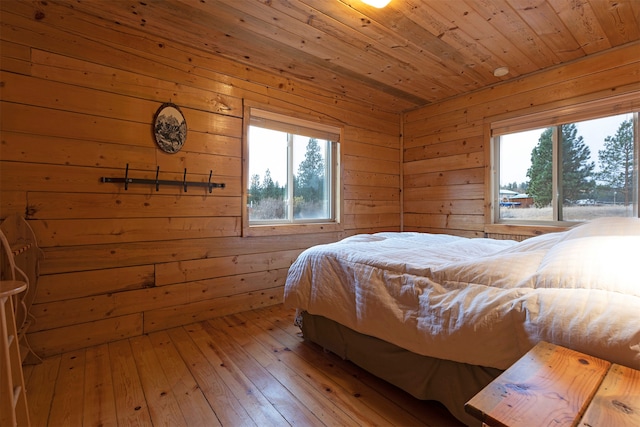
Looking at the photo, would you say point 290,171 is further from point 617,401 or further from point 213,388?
point 617,401

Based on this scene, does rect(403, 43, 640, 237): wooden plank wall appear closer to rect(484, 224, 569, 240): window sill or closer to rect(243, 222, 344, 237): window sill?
rect(484, 224, 569, 240): window sill

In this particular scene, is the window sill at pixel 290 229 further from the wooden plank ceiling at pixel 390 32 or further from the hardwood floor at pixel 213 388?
the wooden plank ceiling at pixel 390 32

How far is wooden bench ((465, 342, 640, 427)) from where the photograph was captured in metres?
0.59

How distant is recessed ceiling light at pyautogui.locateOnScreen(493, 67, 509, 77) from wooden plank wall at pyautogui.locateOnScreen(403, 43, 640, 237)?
0.70ft

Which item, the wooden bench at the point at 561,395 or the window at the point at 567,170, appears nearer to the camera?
the wooden bench at the point at 561,395

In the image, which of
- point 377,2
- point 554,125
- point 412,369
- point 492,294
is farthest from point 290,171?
point 554,125

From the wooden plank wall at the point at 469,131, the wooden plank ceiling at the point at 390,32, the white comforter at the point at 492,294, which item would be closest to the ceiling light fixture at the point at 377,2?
the wooden plank ceiling at the point at 390,32

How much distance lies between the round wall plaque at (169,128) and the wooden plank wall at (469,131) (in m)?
2.83

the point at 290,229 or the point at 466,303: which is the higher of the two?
the point at 290,229

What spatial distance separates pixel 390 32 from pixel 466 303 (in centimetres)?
203

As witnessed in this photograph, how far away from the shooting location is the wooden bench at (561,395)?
591 mm

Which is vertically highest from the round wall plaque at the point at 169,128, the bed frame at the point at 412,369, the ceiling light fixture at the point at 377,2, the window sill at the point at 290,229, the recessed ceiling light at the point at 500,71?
the recessed ceiling light at the point at 500,71

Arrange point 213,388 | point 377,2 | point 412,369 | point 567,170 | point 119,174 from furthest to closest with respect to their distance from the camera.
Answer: point 567,170, point 119,174, point 377,2, point 213,388, point 412,369

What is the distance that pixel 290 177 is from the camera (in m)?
3.19
